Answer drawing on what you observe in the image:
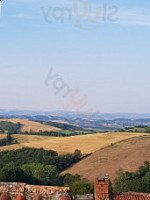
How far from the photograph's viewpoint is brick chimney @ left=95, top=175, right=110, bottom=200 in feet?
55.1

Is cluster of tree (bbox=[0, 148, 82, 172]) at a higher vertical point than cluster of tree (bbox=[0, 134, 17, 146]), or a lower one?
lower

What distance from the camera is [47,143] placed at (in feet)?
506

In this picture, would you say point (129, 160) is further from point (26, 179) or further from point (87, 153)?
point (26, 179)

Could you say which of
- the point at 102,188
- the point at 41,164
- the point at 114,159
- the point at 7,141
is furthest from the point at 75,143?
the point at 102,188

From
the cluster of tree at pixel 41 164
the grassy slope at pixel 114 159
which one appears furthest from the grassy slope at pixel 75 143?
the cluster of tree at pixel 41 164

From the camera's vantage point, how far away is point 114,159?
11669 centimetres

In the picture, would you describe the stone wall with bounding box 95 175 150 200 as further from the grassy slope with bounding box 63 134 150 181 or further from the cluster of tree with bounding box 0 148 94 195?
the grassy slope with bounding box 63 134 150 181

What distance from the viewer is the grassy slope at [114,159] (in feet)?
346

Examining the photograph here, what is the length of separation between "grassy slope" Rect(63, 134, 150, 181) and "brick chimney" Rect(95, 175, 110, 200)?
81698 mm

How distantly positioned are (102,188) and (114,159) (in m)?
101

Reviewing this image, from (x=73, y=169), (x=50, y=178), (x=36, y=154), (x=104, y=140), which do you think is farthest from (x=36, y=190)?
(x=104, y=140)

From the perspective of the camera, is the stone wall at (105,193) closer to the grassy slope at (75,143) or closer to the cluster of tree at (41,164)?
the cluster of tree at (41,164)

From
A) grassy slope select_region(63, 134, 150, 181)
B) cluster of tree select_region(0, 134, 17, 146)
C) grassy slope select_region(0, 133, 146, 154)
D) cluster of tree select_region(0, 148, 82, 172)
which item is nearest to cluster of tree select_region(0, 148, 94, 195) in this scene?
cluster of tree select_region(0, 148, 82, 172)

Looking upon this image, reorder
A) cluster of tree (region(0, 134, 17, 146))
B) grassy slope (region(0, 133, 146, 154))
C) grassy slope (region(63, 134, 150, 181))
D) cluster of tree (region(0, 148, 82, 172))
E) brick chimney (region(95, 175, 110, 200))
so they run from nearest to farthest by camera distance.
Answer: brick chimney (region(95, 175, 110, 200)), grassy slope (region(63, 134, 150, 181)), cluster of tree (region(0, 148, 82, 172)), grassy slope (region(0, 133, 146, 154)), cluster of tree (region(0, 134, 17, 146))
